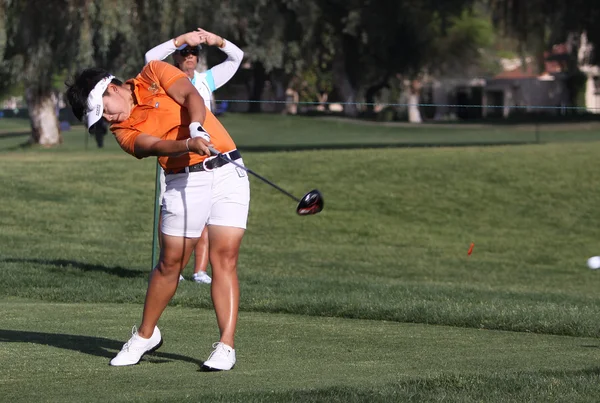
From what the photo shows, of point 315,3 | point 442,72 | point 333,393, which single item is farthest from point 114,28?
point 442,72

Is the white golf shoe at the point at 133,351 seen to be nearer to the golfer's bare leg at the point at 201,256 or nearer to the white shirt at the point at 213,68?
the white shirt at the point at 213,68

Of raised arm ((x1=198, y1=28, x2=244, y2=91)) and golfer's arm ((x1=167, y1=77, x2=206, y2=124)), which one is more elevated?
raised arm ((x1=198, y1=28, x2=244, y2=91))

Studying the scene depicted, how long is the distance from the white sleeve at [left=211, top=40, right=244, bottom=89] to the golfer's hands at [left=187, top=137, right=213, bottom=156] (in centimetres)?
235

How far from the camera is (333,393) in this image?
227 inches

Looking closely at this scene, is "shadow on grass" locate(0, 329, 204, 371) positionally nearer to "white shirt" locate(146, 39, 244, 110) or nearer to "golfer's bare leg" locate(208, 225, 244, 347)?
"golfer's bare leg" locate(208, 225, 244, 347)

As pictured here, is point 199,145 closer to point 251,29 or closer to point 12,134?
point 251,29

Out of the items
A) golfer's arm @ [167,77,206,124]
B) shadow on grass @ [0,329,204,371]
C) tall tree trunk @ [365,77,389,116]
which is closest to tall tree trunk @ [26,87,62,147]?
tall tree trunk @ [365,77,389,116]

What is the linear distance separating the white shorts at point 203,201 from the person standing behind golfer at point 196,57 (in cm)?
141

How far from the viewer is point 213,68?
9.78 m

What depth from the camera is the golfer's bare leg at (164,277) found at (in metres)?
6.88

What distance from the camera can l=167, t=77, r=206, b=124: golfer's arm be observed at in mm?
6484

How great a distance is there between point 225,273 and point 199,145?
3.45ft

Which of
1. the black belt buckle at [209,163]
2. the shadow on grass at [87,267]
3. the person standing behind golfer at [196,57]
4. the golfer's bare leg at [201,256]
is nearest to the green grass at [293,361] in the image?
the black belt buckle at [209,163]

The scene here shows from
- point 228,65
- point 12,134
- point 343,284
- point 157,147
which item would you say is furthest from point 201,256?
point 12,134
